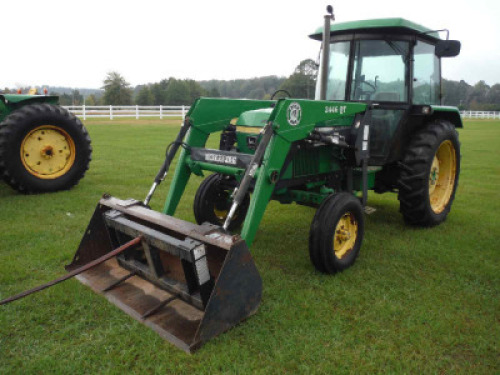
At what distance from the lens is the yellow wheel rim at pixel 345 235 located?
12.6ft

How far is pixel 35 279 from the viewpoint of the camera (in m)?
3.54

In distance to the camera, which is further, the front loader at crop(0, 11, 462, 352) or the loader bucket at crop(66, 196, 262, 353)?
the front loader at crop(0, 11, 462, 352)

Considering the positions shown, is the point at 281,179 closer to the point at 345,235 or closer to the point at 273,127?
the point at 273,127

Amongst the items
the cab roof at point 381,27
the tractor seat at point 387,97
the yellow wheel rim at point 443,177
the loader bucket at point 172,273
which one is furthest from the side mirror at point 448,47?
the loader bucket at point 172,273

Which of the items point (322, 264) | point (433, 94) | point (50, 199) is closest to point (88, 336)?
point (322, 264)

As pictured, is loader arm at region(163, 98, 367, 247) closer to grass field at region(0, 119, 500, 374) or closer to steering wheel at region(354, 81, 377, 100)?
steering wheel at region(354, 81, 377, 100)

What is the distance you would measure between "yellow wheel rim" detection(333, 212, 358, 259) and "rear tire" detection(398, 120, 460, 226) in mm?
1231

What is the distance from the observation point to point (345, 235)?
389cm

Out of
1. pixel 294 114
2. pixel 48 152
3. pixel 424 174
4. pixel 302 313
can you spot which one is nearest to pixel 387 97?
pixel 424 174

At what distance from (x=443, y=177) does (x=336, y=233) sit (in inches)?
105

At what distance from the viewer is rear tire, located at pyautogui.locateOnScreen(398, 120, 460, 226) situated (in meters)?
4.82

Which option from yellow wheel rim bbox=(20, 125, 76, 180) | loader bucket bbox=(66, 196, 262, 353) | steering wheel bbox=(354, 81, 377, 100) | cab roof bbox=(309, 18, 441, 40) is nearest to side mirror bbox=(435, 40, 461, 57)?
cab roof bbox=(309, 18, 441, 40)

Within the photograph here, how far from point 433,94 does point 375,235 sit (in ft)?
6.57

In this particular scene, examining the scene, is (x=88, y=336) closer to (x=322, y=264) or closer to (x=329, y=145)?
(x=322, y=264)
